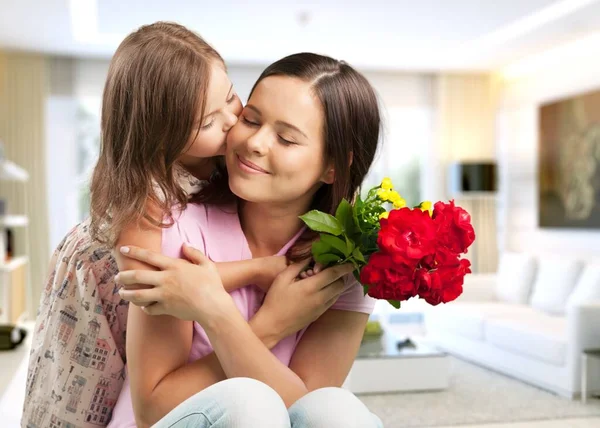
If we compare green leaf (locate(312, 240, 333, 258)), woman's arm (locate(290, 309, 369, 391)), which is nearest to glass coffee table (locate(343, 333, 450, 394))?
woman's arm (locate(290, 309, 369, 391))

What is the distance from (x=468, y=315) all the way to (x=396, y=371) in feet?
4.37

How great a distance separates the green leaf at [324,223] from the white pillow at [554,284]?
4551mm

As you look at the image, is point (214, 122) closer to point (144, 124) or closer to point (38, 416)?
point (144, 124)

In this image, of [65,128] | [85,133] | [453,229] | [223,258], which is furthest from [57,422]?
[85,133]

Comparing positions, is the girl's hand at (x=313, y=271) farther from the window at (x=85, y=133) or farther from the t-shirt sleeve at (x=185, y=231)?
the window at (x=85, y=133)

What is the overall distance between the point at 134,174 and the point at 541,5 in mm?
5115

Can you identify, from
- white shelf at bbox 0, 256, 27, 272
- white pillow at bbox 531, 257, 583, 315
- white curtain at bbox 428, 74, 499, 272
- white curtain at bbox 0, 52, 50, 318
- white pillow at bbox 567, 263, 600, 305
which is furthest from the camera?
white curtain at bbox 428, 74, 499, 272

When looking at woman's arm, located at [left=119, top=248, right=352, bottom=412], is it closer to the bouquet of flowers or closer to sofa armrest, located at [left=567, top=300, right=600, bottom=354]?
the bouquet of flowers

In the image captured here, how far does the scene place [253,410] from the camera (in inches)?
50.4

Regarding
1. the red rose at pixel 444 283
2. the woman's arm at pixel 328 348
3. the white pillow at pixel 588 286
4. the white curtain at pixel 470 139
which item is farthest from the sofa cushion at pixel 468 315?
the red rose at pixel 444 283

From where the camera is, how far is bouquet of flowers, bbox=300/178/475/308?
1392mm

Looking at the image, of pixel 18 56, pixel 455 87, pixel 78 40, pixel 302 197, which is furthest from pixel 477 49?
pixel 302 197

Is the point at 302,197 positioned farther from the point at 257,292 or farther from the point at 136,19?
the point at 136,19

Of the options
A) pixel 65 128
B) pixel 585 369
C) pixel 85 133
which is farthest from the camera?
pixel 85 133
